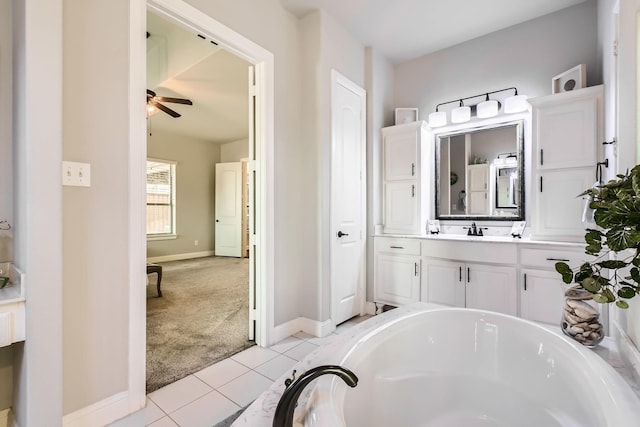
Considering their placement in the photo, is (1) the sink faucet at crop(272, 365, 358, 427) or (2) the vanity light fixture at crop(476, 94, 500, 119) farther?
(2) the vanity light fixture at crop(476, 94, 500, 119)

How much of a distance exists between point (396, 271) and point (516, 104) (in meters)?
1.98

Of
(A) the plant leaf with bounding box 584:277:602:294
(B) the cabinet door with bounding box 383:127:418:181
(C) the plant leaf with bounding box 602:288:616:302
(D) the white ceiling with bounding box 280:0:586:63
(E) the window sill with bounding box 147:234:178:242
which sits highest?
(D) the white ceiling with bounding box 280:0:586:63

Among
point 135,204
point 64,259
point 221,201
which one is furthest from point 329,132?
point 221,201

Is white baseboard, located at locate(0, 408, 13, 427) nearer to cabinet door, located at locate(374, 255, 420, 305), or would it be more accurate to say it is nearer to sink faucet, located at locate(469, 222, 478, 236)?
cabinet door, located at locate(374, 255, 420, 305)

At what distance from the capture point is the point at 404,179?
10.9 ft

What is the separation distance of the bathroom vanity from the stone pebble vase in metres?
1.16

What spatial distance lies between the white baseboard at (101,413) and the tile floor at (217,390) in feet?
0.15

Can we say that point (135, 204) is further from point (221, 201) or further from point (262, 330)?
point (221, 201)

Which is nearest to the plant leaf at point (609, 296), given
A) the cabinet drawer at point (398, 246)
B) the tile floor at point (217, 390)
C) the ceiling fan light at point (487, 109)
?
the tile floor at point (217, 390)

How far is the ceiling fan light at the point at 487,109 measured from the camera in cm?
301

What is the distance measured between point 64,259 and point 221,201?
5.92 m

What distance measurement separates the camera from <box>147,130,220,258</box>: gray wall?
648 centimetres

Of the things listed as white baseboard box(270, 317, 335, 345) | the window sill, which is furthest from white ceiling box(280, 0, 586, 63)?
the window sill

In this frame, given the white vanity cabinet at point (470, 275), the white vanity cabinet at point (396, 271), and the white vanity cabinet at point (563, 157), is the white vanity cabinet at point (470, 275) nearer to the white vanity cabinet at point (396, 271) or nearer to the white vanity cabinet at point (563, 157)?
the white vanity cabinet at point (396, 271)
